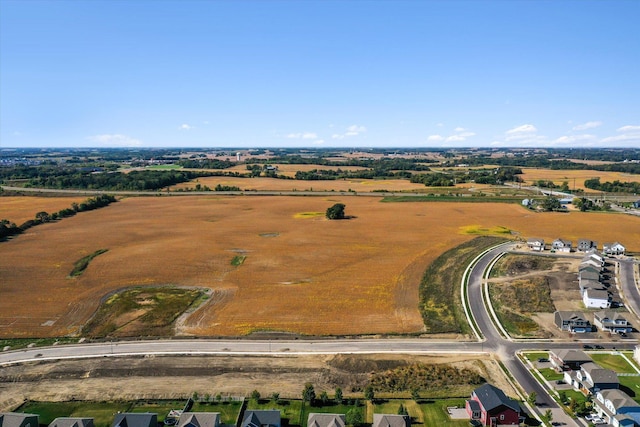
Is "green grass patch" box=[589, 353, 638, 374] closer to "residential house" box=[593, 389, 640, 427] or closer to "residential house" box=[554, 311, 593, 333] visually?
"residential house" box=[554, 311, 593, 333]

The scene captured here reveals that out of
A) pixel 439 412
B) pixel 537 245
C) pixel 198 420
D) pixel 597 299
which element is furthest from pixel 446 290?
pixel 198 420

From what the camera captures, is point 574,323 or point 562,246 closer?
point 574,323

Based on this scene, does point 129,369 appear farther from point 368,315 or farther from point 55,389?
point 368,315

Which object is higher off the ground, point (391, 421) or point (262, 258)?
point (262, 258)

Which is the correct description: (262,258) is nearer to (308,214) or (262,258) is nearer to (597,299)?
(308,214)

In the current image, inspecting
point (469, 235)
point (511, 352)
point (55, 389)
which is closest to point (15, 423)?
point (55, 389)

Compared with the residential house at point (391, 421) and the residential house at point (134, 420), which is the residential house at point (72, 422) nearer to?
the residential house at point (134, 420)

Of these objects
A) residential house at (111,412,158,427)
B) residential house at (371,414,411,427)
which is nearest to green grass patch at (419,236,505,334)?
residential house at (371,414,411,427)
